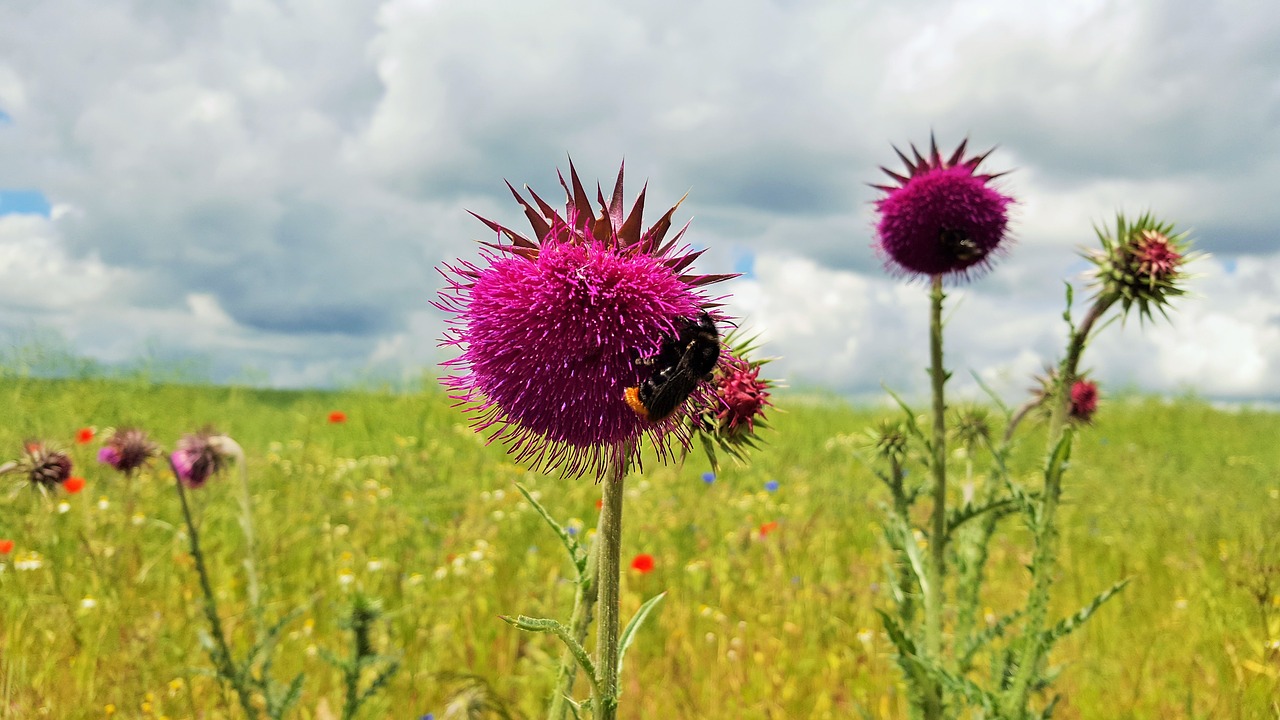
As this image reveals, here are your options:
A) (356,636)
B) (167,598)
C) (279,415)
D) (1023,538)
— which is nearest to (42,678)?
(167,598)

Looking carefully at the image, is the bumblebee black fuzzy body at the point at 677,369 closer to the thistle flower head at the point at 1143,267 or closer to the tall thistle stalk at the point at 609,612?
the tall thistle stalk at the point at 609,612

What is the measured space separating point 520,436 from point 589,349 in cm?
40

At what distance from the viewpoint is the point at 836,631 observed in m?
6.13

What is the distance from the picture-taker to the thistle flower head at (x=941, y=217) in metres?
4.38

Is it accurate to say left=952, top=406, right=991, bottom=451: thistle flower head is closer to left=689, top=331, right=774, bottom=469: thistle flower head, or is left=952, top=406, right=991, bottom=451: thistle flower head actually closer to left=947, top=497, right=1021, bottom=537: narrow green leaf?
left=947, top=497, right=1021, bottom=537: narrow green leaf

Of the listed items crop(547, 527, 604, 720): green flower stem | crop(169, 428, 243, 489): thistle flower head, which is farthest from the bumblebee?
crop(169, 428, 243, 489): thistle flower head

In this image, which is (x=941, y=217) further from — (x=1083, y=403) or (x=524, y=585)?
(x=524, y=585)

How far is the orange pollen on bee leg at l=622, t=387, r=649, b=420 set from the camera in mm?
2180

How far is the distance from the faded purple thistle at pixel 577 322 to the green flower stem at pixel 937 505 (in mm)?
2288

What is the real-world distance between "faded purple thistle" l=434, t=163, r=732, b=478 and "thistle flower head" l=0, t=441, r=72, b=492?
181 inches

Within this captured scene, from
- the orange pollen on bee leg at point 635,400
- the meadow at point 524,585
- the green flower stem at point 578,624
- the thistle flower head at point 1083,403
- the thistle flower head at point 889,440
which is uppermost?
the thistle flower head at point 1083,403

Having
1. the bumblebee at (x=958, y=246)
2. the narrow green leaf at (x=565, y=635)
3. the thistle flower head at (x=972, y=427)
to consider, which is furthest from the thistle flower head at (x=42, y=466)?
the thistle flower head at (x=972, y=427)

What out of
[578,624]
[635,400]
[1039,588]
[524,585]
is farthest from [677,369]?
[524,585]

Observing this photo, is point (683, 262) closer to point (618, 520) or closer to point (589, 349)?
point (589, 349)
